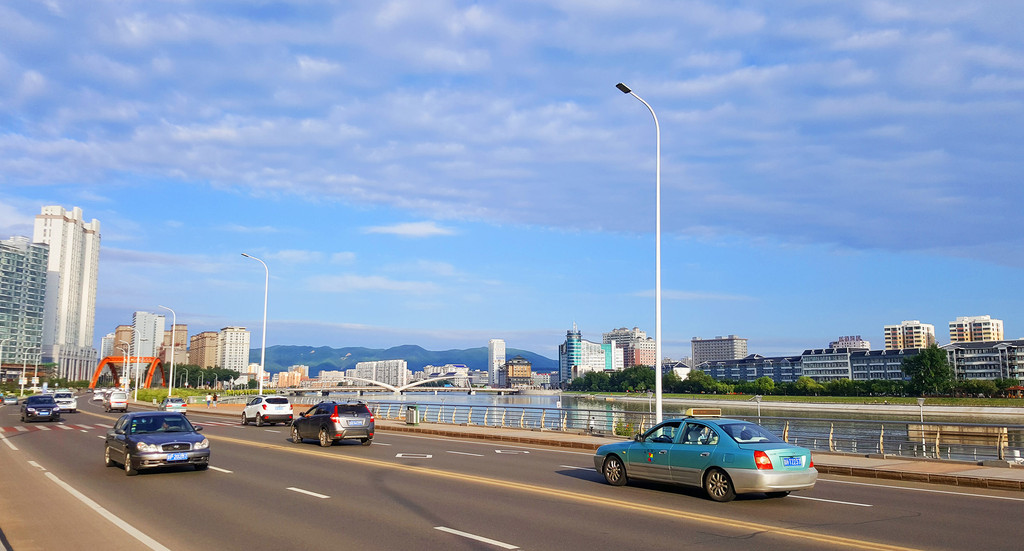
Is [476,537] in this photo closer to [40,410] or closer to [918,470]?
[918,470]

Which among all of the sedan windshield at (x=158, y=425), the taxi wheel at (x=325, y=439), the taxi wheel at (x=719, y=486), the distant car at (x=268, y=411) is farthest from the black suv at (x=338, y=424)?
the taxi wheel at (x=719, y=486)

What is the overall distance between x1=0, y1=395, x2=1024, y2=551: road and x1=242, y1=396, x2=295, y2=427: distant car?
2198 centimetres

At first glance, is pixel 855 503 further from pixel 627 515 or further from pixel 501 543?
pixel 501 543

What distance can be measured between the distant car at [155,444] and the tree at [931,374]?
13516cm

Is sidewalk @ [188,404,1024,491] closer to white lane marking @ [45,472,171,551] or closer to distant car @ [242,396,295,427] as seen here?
white lane marking @ [45,472,171,551]

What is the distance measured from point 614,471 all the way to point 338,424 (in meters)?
13.8

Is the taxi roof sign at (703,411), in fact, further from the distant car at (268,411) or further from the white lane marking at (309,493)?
the white lane marking at (309,493)

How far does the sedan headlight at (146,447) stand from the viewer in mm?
16828

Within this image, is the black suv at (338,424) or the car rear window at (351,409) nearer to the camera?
the black suv at (338,424)

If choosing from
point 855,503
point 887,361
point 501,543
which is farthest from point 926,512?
point 887,361

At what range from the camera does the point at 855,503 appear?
13312 mm

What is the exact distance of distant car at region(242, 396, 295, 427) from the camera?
41.7 meters

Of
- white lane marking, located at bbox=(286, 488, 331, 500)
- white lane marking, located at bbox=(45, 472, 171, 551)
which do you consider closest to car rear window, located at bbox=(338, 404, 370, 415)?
white lane marking, located at bbox=(45, 472, 171, 551)

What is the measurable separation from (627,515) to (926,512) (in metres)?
5.17
